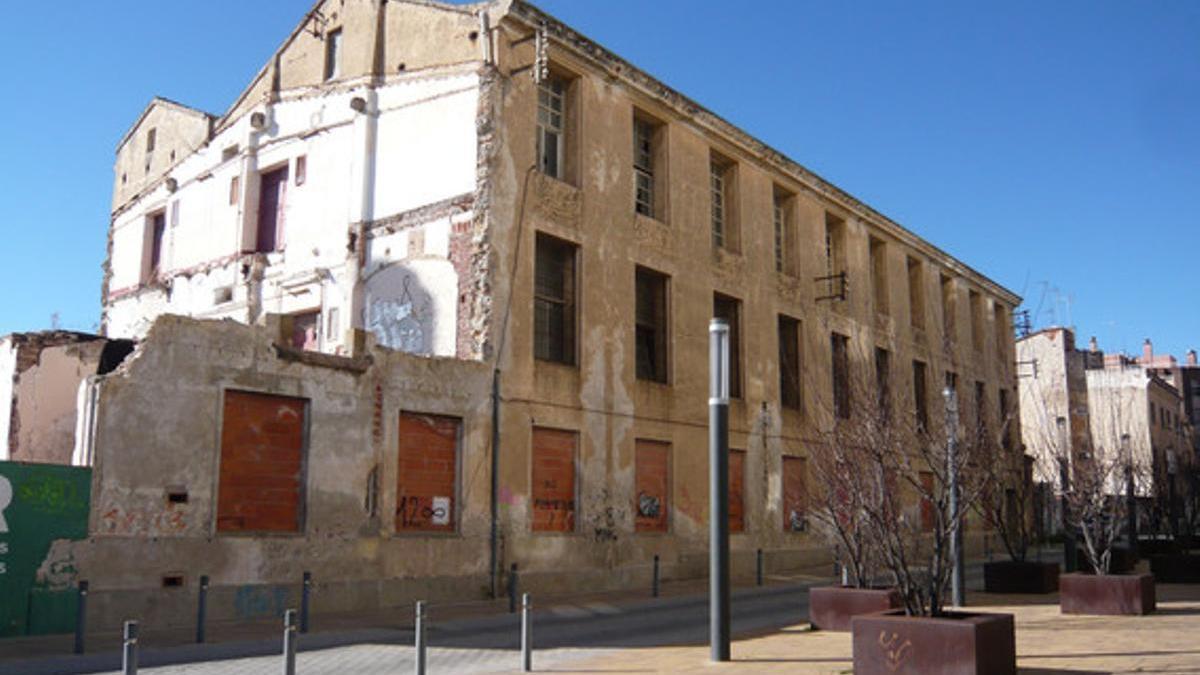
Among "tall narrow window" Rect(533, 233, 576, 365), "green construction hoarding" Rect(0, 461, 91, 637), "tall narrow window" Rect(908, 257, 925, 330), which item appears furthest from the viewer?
"tall narrow window" Rect(908, 257, 925, 330)

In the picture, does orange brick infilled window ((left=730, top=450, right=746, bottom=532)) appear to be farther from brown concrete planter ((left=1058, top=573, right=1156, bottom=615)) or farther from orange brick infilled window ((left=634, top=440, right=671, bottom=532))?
brown concrete planter ((left=1058, top=573, right=1156, bottom=615))

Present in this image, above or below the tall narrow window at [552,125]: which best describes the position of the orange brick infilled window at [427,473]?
below

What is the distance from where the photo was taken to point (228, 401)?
15.3 meters

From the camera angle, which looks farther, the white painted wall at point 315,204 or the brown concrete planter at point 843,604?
the white painted wall at point 315,204

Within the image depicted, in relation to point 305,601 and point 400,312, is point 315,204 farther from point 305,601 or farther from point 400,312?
point 305,601

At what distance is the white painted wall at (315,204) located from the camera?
66.2 ft

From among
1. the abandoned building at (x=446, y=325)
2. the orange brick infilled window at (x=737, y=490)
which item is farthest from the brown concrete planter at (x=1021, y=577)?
the orange brick infilled window at (x=737, y=490)

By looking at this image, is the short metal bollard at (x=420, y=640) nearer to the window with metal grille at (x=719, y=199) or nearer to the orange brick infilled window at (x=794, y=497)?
the window with metal grille at (x=719, y=199)

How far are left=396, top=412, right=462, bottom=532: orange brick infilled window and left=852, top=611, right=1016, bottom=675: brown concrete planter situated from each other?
10.2 m

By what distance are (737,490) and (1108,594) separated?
10.9 m

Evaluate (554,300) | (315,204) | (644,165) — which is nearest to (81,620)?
(554,300)

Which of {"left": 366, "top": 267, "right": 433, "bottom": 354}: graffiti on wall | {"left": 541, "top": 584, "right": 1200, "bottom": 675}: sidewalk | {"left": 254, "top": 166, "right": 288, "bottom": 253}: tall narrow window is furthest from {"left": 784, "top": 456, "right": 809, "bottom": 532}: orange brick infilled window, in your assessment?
{"left": 254, "top": 166, "right": 288, "bottom": 253}: tall narrow window

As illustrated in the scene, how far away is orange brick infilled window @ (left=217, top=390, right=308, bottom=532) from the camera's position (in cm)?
1526

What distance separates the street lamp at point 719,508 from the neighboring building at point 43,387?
1161 centimetres
